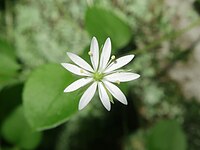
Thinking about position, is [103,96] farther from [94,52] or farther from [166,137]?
[166,137]

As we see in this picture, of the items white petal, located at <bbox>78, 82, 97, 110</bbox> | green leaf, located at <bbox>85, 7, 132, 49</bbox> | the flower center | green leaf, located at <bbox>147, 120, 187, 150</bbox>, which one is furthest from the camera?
green leaf, located at <bbox>147, 120, 187, 150</bbox>

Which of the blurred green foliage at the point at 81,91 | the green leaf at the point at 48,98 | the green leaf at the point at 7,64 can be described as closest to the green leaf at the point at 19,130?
the blurred green foliage at the point at 81,91

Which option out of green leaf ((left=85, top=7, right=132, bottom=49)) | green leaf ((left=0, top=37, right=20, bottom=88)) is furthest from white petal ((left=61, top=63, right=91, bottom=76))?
green leaf ((left=0, top=37, right=20, bottom=88))

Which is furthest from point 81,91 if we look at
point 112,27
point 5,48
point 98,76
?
point 5,48

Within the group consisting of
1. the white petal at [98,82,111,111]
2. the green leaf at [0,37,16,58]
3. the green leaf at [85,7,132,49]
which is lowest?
the white petal at [98,82,111,111]

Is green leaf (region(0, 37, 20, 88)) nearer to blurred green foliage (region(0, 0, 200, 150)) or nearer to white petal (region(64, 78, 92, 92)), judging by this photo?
blurred green foliage (region(0, 0, 200, 150))

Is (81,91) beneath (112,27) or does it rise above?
beneath
